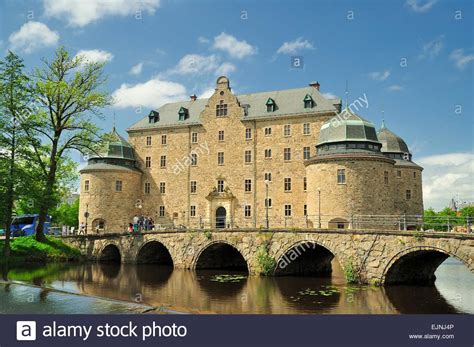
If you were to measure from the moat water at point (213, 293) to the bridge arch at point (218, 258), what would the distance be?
5.11ft

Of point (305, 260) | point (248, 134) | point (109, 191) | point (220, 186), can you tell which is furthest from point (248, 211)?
point (305, 260)

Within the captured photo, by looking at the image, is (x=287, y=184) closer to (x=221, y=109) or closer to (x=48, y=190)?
(x=221, y=109)

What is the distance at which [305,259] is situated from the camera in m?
28.6

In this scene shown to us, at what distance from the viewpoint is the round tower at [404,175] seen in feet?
144

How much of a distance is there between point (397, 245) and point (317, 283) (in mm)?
4985

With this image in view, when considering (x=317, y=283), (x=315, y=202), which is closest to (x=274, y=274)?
(x=317, y=283)

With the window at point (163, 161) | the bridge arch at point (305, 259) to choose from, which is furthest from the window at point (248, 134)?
the bridge arch at point (305, 259)

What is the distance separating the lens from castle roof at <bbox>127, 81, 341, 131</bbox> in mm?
40875

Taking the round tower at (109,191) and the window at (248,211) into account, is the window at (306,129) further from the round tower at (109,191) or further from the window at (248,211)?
the round tower at (109,191)

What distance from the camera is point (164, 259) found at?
3688cm

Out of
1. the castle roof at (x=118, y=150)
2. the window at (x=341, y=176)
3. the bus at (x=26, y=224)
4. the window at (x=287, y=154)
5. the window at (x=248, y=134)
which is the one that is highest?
the window at (x=248, y=134)

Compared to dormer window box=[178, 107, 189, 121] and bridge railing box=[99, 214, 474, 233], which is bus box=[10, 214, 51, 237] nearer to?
bridge railing box=[99, 214, 474, 233]

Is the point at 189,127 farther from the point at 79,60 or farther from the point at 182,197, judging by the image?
the point at 79,60

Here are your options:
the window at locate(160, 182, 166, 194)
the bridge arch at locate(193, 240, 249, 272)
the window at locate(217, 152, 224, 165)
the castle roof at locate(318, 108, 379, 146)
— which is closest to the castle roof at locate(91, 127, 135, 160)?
the window at locate(160, 182, 166, 194)
